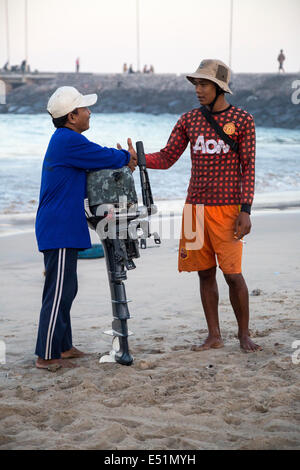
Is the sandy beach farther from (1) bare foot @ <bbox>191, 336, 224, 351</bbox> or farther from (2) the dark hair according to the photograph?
(2) the dark hair

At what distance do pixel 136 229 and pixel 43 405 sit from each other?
1172 mm

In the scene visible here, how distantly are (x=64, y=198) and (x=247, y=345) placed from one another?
5.11 feet

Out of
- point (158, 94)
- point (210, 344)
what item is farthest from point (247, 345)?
point (158, 94)

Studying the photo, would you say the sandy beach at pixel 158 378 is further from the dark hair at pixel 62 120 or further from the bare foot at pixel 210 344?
the dark hair at pixel 62 120

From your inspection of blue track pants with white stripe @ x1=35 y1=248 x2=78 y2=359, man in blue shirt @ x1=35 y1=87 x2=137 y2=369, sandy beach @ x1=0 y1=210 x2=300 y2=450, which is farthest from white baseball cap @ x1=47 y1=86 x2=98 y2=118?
sandy beach @ x1=0 y1=210 x2=300 y2=450

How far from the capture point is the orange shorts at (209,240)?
424cm

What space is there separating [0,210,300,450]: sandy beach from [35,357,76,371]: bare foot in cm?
5

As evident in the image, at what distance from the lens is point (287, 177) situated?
62.3 ft

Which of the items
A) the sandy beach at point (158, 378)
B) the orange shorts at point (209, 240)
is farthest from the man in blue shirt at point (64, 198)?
the orange shorts at point (209, 240)

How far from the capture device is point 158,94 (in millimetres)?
68062

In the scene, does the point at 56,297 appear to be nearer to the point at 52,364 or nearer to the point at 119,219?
the point at 52,364

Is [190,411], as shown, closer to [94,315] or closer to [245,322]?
[245,322]

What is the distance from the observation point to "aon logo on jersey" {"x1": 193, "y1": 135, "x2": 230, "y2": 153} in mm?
4164

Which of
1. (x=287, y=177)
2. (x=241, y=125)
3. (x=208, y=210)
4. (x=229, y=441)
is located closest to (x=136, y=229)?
(x=208, y=210)
